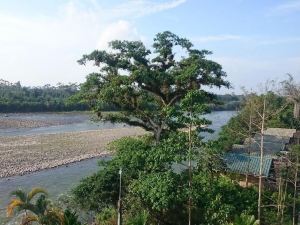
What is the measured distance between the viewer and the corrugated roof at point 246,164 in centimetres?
1978

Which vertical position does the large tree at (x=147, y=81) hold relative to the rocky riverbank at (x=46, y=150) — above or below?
above

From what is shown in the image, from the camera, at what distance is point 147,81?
18.1 m

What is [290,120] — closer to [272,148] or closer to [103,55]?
[272,148]

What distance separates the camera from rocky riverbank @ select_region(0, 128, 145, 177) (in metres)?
35.7

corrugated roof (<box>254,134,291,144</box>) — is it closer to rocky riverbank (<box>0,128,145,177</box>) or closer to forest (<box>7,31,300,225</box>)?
forest (<box>7,31,300,225</box>)

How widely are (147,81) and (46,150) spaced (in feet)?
90.7

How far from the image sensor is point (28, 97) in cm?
10325

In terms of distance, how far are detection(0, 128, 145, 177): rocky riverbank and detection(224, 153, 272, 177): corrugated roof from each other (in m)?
19.0

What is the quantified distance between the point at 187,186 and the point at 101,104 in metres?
5.77

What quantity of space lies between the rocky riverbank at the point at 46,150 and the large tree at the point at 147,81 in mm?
17164

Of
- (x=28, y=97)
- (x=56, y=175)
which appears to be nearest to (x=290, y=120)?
(x=56, y=175)

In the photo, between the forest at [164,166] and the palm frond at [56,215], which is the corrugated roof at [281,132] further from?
the palm frond at [56,215]

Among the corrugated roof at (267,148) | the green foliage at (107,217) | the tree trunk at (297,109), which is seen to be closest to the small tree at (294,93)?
the tree trunk at (297,109)

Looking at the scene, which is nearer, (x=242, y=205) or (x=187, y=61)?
(x=242, y=205)
